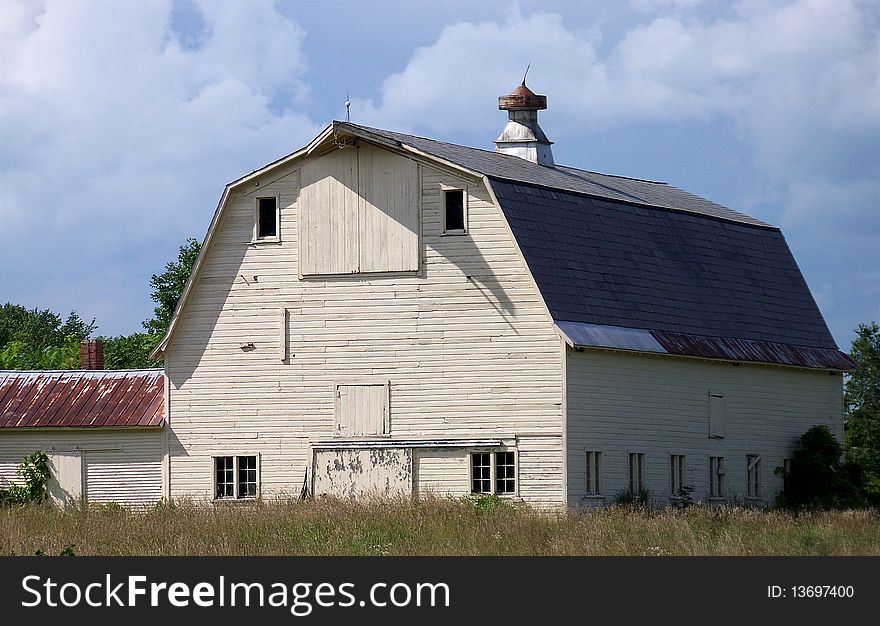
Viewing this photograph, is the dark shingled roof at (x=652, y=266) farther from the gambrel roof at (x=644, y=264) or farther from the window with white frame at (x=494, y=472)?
the window with white frame at (x=494, y=472)

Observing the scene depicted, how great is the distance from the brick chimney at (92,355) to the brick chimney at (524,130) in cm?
1160

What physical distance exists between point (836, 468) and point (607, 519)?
11249 millimetres

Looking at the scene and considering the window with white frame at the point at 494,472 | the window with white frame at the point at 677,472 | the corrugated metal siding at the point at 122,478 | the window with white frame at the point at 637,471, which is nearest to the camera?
the window with white frame at the point at 494,472

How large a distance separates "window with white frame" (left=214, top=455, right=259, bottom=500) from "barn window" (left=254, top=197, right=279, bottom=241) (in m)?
4.77

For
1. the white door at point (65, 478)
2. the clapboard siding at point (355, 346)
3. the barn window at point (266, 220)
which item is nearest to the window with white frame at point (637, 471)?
the clapboard siding at point (355, 346)

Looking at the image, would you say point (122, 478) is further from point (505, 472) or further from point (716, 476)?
point (716, 476)

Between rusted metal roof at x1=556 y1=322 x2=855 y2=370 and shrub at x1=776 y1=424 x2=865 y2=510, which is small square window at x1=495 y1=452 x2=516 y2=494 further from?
shrub at x1=776 y1=424 x2=865 y2=510

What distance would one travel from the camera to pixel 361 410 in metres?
36.2

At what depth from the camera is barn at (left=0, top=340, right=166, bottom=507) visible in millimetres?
38719

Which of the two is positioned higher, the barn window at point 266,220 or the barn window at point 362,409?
the barn window at point 266,220

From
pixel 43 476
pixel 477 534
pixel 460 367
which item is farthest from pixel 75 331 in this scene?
pixel 477 534

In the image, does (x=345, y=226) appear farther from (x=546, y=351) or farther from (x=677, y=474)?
(x=677, y=474)

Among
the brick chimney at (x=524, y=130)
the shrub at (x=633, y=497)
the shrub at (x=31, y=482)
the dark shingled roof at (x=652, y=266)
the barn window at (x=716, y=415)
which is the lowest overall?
the shrub at (x=633, y=497)

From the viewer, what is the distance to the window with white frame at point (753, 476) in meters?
40.3
